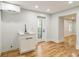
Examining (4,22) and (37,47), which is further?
(37,47)

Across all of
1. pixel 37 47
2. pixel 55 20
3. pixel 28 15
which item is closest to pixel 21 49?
pixel 37 47

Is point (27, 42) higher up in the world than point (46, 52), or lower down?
higher up

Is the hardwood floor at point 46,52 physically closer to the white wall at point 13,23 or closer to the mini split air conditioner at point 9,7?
the white wall at point 13,23

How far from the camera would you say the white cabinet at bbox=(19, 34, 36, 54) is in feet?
9.45

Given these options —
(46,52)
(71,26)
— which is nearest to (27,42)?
(46,52)

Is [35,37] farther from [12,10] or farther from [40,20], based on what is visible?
[12,10]

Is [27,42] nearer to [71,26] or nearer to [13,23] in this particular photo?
[13,23]

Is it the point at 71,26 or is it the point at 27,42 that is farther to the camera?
the point at 71,26

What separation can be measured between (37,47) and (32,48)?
0.21m

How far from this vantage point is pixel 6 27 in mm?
2793

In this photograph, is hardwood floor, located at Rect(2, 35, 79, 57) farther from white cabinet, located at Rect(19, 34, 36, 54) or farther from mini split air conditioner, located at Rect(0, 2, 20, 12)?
mini split air conditioner, located at Rect(0, 2, 20, 12)

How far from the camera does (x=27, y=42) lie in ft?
9.91

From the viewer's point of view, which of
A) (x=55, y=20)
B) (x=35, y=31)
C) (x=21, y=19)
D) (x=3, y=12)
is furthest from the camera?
(x=55, y=20)

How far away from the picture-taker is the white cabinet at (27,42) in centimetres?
288
